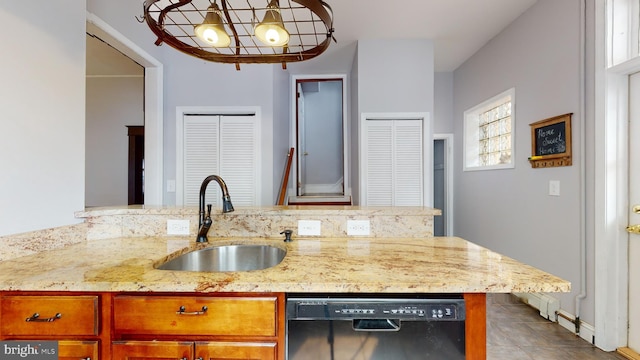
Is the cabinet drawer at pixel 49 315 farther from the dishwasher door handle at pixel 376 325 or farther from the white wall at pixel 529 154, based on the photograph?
the white wall at pixel 529 154

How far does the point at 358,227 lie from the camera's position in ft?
5.32

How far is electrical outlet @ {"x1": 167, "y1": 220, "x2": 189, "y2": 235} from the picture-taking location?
1.66 metres

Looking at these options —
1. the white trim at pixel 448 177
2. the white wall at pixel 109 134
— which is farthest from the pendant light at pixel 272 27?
the white wall at pixel 109 134

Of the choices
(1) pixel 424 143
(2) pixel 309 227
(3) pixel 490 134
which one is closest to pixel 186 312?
(2) pixel 309 227

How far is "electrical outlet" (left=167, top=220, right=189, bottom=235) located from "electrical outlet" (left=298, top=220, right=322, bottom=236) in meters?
0.67

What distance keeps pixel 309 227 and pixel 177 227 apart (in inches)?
30.6

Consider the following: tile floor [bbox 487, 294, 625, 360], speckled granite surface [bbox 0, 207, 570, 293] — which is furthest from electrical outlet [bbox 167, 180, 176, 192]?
tile floor [bbox 487, 294, 625, 360]

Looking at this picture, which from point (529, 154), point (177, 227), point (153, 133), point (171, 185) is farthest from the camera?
point (171, 185)

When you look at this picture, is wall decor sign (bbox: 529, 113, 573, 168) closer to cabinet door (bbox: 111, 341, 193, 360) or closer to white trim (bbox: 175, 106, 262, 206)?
white trim (bbox: 175, 106, 262, 206)

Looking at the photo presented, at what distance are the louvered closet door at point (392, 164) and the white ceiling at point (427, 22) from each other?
1037mm

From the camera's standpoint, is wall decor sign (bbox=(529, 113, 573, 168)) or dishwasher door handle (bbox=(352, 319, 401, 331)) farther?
wall decor sign (bbox=(529, 113, 573, 168))

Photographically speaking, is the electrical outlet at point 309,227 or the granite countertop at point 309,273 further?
the electrical outlet at point 309,227

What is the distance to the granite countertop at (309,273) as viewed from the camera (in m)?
0.92

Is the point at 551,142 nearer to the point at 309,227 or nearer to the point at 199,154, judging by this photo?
the point at 309,227
